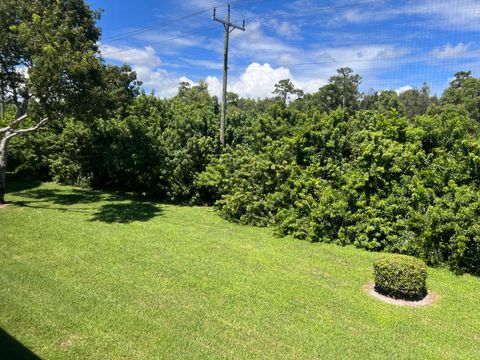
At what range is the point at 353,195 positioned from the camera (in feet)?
29.1

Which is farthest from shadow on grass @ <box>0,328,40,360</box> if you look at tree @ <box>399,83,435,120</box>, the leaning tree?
tree @ <box>399,83,435,120</box>

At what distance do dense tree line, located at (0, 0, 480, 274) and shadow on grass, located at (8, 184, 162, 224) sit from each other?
3.77 ft

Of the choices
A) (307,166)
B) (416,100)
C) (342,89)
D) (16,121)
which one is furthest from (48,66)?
(416,100)

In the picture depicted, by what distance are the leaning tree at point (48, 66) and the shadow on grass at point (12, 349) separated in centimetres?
809

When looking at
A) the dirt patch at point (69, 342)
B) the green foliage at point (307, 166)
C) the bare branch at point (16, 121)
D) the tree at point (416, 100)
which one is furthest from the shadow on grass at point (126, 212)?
the tree at point (416, 100)

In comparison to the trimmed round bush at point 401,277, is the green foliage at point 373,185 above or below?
above

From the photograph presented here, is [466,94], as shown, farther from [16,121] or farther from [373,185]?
[16,121]

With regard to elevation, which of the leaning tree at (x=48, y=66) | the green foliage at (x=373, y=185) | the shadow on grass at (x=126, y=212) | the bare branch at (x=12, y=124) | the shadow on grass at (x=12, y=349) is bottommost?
the shadow on grass at (x=12, y=349)

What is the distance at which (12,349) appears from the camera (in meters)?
4.25

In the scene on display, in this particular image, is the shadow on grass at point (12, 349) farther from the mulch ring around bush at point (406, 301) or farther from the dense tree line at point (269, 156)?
the dense tree line at point (269, 156)

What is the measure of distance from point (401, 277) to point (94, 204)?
10.3 m

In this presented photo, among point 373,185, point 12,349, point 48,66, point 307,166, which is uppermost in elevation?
point 48,66

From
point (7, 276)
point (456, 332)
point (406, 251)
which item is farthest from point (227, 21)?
point (456, 332)

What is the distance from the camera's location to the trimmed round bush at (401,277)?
605 cm
